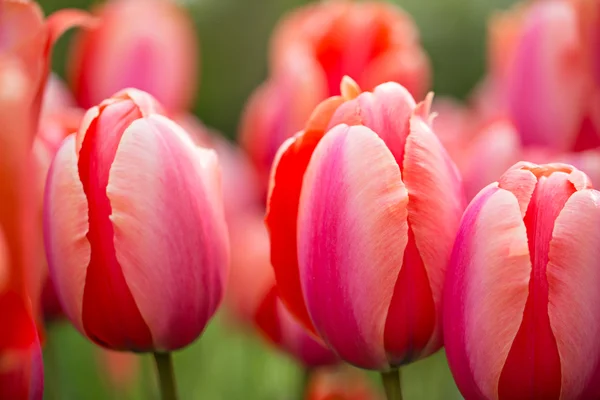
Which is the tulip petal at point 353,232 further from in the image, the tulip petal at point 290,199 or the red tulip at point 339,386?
the red tulip at point 339,386

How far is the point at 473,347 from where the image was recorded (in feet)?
1.01

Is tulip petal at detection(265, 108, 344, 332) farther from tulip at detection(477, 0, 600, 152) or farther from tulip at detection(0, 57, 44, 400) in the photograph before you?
tulip at detection(477, 0, 600, 152)

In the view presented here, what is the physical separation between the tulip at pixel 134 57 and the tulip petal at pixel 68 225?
0.22 m

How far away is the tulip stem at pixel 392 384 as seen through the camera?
0.33 m

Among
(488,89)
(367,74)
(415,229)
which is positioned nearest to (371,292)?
(415,229)

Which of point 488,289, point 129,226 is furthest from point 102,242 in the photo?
point 488,289

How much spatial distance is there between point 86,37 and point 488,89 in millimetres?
296

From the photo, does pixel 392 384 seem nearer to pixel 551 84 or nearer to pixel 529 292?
pixel 529 292

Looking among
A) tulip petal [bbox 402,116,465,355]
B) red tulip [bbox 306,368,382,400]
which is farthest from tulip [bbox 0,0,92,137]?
red tulip [bbox 306,368,382,400]

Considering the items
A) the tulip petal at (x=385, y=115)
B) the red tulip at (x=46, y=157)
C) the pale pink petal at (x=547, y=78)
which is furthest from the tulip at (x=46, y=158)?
the pale pink petal at (x=547, y=78)

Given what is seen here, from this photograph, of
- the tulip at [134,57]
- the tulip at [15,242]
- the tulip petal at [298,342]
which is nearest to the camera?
the tulip at [15,242]

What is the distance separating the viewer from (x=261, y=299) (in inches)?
18.6

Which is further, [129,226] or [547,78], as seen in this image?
[547,78]

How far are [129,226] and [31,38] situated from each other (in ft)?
0.22
